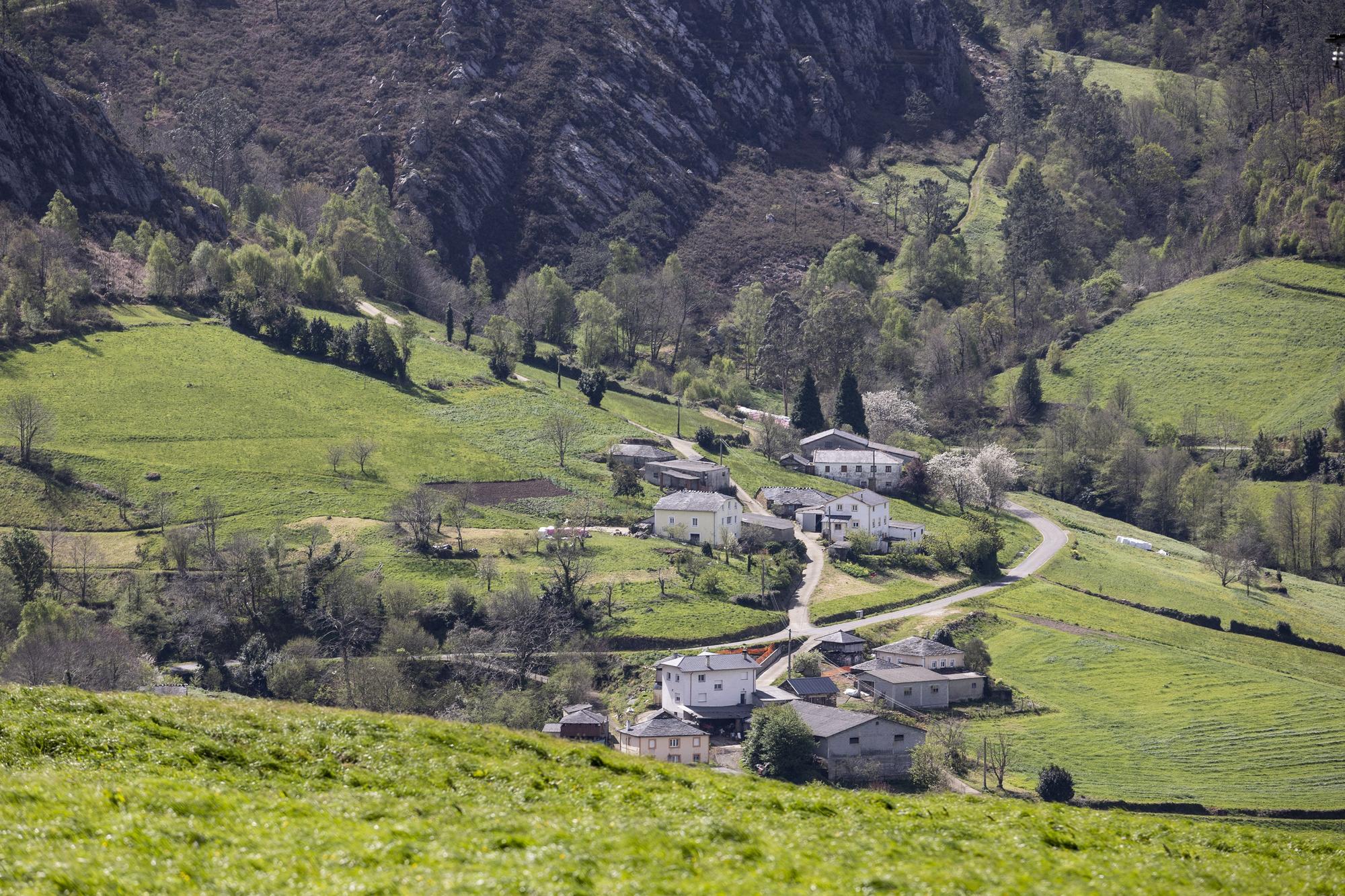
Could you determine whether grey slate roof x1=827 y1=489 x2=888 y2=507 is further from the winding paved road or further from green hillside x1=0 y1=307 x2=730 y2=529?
green hillside x1=0 y1=307 x2=730 y2=529

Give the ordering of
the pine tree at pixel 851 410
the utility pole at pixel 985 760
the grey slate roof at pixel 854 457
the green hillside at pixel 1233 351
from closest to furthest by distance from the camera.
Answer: the utility pole at pixel 985 760
the grey slate roof at pixel 854 457
the pine tree at pixel 851 410
the green hillside at pixel 1233 351

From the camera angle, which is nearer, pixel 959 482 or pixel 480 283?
pixel 959 482

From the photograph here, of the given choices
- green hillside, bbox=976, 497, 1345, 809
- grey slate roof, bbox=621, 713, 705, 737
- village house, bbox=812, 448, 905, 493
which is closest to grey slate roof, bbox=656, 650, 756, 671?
grey slate roof, bbox=621, 713, 705, 737

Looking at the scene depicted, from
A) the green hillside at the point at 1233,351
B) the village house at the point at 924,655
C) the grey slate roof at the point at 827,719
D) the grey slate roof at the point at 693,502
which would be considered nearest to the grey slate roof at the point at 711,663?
the grey slate roof at the point at 827,719

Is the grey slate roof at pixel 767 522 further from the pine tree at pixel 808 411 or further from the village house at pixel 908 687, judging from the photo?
the pine tree at pixel 808 411

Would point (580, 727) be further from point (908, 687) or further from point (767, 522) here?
point (767, 522)

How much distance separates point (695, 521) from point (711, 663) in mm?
21791

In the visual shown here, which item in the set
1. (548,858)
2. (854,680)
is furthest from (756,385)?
(548,858)

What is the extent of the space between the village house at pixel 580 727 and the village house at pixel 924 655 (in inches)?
755

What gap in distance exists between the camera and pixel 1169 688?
64062 mm

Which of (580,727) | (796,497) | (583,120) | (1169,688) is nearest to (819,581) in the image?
(796,497)

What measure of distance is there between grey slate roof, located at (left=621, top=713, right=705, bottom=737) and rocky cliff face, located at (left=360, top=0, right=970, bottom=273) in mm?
112167

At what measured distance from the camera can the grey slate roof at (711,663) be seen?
5872cm

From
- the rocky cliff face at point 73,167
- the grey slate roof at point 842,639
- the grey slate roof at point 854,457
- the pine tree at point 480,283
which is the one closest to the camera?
the grey slate roof at point 842,639
